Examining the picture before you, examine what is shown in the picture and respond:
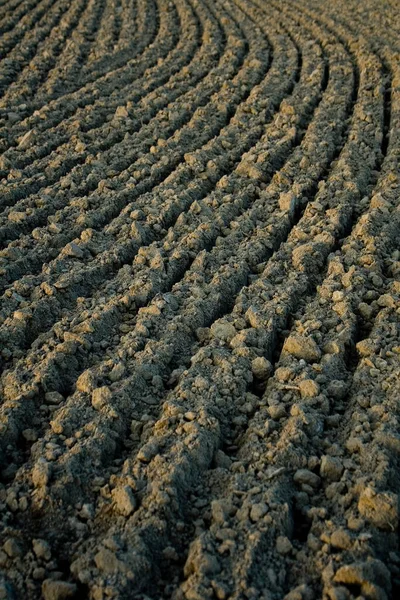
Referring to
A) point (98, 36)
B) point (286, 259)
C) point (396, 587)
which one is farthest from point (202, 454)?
point (98, 36)

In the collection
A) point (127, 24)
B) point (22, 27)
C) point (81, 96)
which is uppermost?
point (22, 27)

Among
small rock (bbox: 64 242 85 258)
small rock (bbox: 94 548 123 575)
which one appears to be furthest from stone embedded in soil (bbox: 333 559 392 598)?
small rock (bbox: 64 242 85 258)

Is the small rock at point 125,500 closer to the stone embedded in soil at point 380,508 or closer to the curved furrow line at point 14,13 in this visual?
the stone embedded in soil at point 380,508

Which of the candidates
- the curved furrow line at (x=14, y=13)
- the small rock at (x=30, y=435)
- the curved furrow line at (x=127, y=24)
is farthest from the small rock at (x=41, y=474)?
the curved furrow line at (x=14, y=13)

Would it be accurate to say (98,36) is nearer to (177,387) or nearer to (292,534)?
(177,387)

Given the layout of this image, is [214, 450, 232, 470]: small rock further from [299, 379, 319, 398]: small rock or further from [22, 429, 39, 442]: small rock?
[22, 429, 39, 442]: small rock

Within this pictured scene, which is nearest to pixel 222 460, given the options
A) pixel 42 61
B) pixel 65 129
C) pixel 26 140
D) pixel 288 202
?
pixel 288 202

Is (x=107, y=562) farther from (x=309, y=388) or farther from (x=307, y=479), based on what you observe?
(x=309, y=388)

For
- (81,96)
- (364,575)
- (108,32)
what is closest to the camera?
(364,575)
